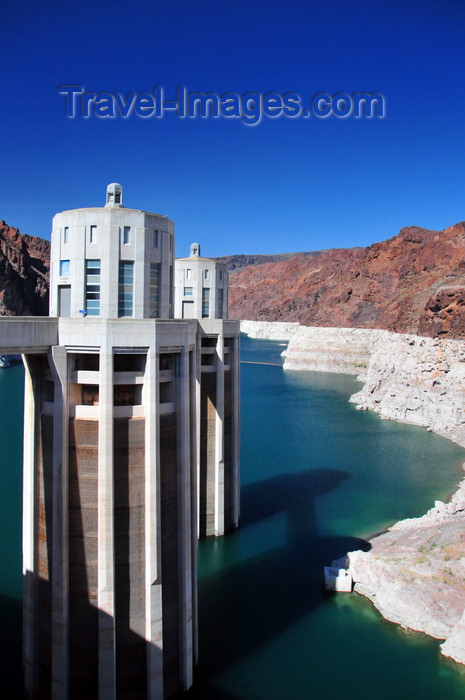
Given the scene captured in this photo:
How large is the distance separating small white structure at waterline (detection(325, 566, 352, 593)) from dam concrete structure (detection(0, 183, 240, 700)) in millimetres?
7170

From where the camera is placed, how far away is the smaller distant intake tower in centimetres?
2169

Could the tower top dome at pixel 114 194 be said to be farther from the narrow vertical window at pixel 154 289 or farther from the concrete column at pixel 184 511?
the concrete column at pixel 184 511

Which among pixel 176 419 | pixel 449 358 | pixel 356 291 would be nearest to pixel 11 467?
pixel 176 419

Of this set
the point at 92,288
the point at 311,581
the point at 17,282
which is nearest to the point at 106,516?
the point at 92,288

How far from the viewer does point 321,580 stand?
19.4 m

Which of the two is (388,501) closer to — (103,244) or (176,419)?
(176,419)

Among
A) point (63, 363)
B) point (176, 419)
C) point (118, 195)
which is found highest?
point (118, 195)

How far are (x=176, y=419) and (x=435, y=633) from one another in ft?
31.1

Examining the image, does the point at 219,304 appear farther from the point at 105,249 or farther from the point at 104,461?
the point at 104,461

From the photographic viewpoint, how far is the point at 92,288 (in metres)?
12.1

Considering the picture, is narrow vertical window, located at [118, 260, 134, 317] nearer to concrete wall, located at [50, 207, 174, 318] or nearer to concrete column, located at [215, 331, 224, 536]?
concrete wall, located at [50, 207, 174, 318]

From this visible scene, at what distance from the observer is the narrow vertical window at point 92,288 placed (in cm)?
1205

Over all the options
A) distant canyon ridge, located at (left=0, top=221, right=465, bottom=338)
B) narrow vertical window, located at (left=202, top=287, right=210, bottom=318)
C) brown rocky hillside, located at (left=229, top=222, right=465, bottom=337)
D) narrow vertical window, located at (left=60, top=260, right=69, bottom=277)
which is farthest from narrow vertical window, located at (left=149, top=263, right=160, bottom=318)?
distant canyon ridge, located at (left=0, top=221, right=465, bottom=338)

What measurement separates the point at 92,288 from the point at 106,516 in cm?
450
